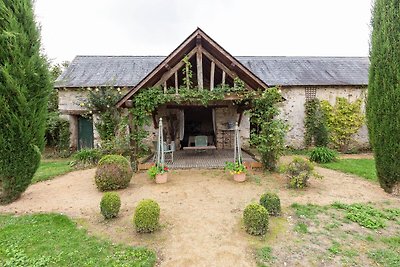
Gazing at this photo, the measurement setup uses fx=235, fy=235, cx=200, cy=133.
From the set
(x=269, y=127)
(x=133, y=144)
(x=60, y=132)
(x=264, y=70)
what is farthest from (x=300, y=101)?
(x=60, y=132)

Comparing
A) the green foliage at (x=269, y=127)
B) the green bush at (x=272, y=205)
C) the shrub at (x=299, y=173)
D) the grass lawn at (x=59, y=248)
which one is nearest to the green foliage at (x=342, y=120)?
the green foliage at (x=269, y=127)

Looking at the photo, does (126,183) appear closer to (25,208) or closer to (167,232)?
(25,208)

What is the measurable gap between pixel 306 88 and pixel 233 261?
12.0 m

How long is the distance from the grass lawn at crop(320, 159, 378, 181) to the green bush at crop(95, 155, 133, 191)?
290 inches

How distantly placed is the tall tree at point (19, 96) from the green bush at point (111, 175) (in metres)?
1.58

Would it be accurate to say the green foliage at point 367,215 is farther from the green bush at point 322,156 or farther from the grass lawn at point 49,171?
the grass lawn at point 49,171

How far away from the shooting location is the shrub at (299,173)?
248 inches

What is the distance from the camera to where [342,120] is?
12.7 metres

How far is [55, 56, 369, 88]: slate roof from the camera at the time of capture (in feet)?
42.8

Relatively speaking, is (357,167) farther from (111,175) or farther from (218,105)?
(111,175)

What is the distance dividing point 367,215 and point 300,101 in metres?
9.42

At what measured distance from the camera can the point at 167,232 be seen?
4.13 metres

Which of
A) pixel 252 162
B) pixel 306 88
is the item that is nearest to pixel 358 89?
pixel 306 88

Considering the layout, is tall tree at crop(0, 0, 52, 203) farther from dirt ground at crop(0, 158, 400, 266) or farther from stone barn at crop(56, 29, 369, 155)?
stone barn at crop(56, 29, 369, 155)
